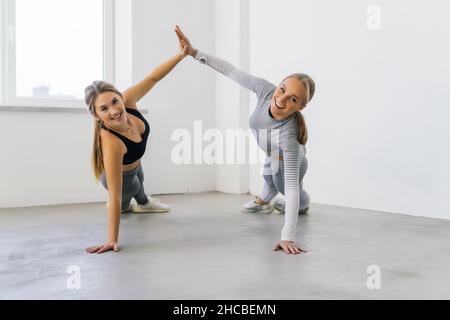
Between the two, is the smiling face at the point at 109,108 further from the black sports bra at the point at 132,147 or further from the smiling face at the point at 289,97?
the smiling face at the point at 289,97

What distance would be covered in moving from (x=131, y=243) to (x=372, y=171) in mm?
1447

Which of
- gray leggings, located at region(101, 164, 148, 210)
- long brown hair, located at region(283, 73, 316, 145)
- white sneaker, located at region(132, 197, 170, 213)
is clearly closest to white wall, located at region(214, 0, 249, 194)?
white sneaker, located at region(132, 197, 170, 213)

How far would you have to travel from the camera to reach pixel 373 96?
254 centimetres

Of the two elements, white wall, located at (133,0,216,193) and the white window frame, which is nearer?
the white window frame

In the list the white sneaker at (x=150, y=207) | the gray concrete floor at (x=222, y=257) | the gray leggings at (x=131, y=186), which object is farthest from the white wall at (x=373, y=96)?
the gray leggings at (x=131, y=186)

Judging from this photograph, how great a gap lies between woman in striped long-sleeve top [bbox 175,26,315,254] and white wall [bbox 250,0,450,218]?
54cm

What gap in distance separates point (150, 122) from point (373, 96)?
1489 millimetres

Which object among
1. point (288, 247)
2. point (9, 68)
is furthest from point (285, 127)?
point (9, 68)

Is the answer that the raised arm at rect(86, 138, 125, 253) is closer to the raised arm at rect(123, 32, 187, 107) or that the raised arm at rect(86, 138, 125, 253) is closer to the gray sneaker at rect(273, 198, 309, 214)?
the raised arm at rect(123, 32, 187, 107)

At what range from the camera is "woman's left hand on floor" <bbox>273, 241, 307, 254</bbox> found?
5.18 ft

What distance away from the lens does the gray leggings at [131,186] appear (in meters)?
2.18

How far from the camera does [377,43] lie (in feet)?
8.21

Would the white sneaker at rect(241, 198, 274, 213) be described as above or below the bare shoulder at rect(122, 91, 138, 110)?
below
